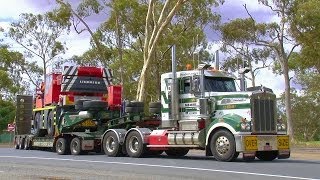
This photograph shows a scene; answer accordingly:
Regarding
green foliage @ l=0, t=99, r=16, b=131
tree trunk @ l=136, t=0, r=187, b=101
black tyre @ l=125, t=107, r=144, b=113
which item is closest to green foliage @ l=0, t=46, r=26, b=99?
green foliage @ l=0, t=99, r=16, b=131

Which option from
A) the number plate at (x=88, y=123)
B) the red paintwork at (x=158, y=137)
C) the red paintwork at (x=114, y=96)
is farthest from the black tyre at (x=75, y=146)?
the red paintwork at (x=158, y=137)

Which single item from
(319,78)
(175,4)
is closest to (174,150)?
(175,4)

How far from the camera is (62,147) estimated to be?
21750 mm

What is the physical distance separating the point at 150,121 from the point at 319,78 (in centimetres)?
3998

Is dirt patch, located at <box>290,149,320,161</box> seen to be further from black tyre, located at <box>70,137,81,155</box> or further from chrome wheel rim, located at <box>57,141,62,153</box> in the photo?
chrome wheel rim, located at <box>57,141,62,153</box>

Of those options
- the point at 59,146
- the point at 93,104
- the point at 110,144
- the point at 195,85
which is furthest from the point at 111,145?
the point at 195,85

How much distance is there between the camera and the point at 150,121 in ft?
66.5

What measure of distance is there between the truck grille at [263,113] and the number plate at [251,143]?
30 cm

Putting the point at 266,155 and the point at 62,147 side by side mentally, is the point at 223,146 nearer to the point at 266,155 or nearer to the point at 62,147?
the point at 266,155

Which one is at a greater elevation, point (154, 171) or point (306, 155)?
point (306, 155)

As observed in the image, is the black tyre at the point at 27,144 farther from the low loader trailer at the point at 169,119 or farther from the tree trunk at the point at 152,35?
the tree trunk at the point at 152,35

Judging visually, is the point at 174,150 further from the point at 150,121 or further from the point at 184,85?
the point at 184,85

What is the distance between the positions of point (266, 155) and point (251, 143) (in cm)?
169

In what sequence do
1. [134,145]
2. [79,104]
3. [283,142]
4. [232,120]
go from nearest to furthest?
[232,120] → [283,142] → [134,145] → [79,104]
